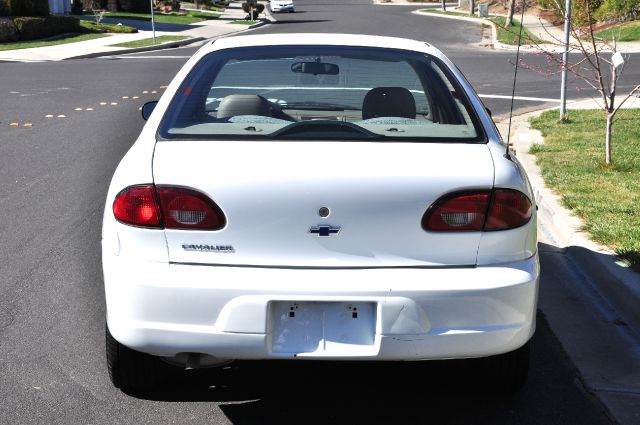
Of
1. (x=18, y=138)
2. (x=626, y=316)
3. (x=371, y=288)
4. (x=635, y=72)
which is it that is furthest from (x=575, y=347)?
(x=635, y=72)

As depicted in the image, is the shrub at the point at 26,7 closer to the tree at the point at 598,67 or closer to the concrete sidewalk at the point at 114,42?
the concrete sidewalk at the point at 114,42

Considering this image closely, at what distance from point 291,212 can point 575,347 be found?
2.18m

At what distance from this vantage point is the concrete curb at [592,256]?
19.4 feet

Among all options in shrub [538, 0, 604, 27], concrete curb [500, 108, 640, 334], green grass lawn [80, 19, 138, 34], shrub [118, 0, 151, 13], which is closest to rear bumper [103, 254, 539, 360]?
concrete curb [500, 108, 640, 334]

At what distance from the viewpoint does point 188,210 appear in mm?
3910

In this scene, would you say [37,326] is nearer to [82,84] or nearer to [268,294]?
[268,294]

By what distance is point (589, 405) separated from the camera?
14.9 feet

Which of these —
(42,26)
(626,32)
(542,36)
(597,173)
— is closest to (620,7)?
(542,36)

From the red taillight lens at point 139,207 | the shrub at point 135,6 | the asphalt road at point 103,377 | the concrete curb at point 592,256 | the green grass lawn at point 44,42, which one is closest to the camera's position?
the red taillight lens at point 139,207

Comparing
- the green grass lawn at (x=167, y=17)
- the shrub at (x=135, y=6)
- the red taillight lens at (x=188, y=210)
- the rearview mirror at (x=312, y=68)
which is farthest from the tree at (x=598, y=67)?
the shrub at (x=135, y=6)

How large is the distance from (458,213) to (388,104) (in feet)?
4.16

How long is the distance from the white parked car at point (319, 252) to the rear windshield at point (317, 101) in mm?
170

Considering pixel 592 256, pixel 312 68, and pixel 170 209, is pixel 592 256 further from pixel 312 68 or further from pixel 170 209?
pixel 170 209

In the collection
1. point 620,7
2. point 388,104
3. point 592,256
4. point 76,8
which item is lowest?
point 76,8
